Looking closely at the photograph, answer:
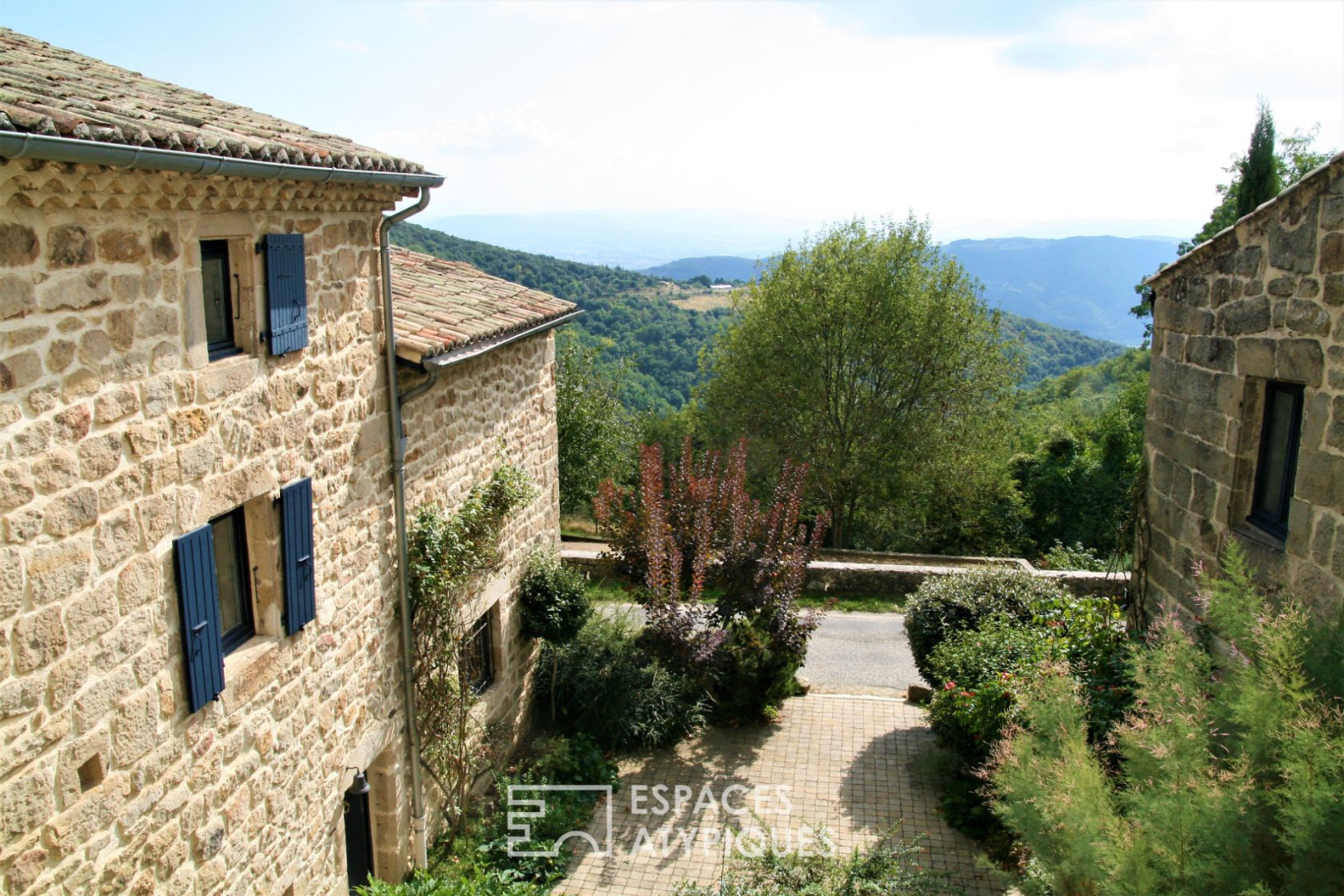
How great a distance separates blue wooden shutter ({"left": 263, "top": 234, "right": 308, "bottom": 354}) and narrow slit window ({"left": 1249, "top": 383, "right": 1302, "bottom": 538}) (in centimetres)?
710

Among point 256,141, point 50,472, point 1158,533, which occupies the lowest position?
point 1158,533

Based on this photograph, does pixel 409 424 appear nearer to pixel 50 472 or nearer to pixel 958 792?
pixel 50 472

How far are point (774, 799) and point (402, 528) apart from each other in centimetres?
501

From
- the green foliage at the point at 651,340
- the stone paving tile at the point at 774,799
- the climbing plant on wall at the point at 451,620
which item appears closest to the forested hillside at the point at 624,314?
the green foliage at the point at 651,340

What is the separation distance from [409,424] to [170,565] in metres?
2.80

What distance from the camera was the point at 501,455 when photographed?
9406 mm

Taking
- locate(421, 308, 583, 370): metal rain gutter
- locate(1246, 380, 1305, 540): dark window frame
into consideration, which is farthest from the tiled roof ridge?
locate(1246, 380, 1305, 540): dark window frame

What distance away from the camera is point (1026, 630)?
980 centimetres

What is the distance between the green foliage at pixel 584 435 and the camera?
24375 mm

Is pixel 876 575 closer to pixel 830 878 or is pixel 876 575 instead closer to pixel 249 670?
pixel 830 878

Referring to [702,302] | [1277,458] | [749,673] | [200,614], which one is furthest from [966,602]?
[702,302]

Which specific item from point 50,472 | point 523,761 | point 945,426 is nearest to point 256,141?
point 50,472

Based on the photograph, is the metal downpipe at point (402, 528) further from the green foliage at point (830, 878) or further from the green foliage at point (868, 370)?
the green foliage at point (868, 370)

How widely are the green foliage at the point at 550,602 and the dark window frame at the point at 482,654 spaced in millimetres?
635
